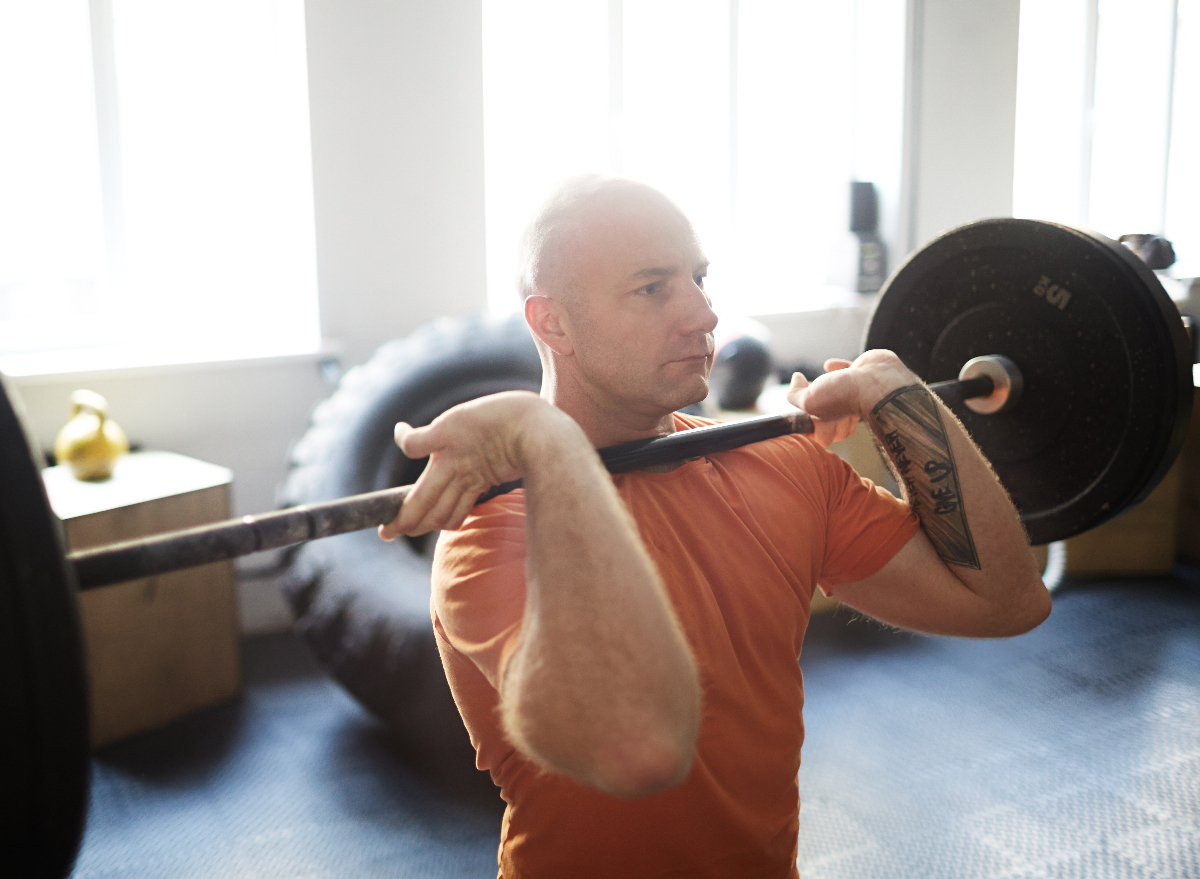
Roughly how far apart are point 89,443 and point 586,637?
1973 millimetres

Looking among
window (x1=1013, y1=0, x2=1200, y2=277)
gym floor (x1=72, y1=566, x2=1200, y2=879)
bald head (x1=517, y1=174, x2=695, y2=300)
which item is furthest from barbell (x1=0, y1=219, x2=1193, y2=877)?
window (x1=1013, y1=0, x2=1200, y2=277)

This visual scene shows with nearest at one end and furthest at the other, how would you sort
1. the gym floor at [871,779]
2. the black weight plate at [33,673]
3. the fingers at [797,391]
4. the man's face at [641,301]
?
the black weight plate at [33,673], the man's face at [641,301], the fingers at [797,391], the gym floor at [871,779]

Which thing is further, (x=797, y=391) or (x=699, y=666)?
(x=797, y=391)

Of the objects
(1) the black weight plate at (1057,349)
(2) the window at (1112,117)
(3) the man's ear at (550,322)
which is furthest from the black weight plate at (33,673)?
(2) the window at (1112,117)

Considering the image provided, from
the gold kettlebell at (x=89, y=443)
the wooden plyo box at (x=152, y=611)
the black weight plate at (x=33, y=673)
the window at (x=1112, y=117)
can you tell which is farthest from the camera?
the window at (x=1112, y=117)

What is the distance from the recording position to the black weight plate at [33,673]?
0.56m

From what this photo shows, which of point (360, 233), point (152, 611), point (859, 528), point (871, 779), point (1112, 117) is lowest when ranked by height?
point (871, 779)

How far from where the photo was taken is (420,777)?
Result: 2.06m

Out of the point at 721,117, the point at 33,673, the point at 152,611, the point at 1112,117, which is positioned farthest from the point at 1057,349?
the point at 1112,117

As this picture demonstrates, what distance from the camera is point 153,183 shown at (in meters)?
2.75

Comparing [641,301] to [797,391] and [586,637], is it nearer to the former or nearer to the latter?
[797,391]

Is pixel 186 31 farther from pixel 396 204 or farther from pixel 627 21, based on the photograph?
pixel 627 21

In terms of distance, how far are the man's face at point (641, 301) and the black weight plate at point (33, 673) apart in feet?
1.83

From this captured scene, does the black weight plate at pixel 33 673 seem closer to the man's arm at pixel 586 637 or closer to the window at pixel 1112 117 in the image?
the man's arm at pixel 586 637
